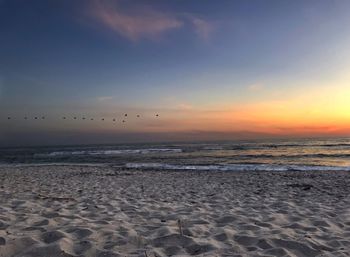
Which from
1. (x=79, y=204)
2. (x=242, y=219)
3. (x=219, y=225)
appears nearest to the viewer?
(x=219, y=225)

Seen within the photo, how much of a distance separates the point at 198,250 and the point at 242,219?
6.55 feet

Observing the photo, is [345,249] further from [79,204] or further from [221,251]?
[79,204]

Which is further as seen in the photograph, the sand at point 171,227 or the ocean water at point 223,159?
the ocean water at point 223,159

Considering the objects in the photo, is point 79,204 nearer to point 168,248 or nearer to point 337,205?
point 168,248

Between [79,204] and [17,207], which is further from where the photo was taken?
[79,204]

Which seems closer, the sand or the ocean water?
the sand

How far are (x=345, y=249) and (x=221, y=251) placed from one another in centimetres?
155

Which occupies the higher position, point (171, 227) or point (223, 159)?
point (171, 227)

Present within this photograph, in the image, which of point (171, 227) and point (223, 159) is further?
point (223, 159)

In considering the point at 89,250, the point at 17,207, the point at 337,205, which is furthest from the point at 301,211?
the point at 17,207

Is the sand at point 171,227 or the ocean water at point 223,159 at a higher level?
the sand at point 171,227

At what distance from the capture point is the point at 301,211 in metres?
6.63

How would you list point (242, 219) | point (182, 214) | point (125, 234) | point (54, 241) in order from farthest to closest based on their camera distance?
point (182, 214) → point (242, 219) → point (125, 234) → point (54, 241)

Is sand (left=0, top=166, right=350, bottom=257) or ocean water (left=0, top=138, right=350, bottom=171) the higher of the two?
sand (left=0, top=166, right=350, bottom=257)
